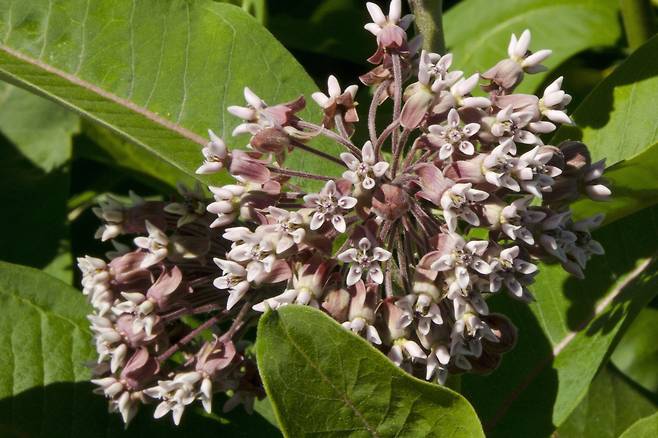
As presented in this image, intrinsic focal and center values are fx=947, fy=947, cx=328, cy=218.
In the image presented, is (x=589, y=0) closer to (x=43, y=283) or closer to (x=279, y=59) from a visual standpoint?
(x=279, y=59)

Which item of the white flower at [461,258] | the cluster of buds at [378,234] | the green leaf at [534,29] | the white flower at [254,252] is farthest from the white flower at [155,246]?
the green leaf at [534,29]

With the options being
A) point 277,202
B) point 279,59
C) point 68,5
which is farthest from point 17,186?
point 277,202

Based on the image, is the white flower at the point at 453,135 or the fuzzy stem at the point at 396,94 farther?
the fuzzy stem at the point at 396,94

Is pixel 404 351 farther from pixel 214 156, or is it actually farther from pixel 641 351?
pixel 641 351

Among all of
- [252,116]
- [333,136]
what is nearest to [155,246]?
[252,116]

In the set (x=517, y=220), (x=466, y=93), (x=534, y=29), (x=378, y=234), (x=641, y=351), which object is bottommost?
(x=641, y=351)

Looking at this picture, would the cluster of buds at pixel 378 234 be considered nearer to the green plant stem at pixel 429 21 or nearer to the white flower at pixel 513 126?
the white flower at pixel 513 126
